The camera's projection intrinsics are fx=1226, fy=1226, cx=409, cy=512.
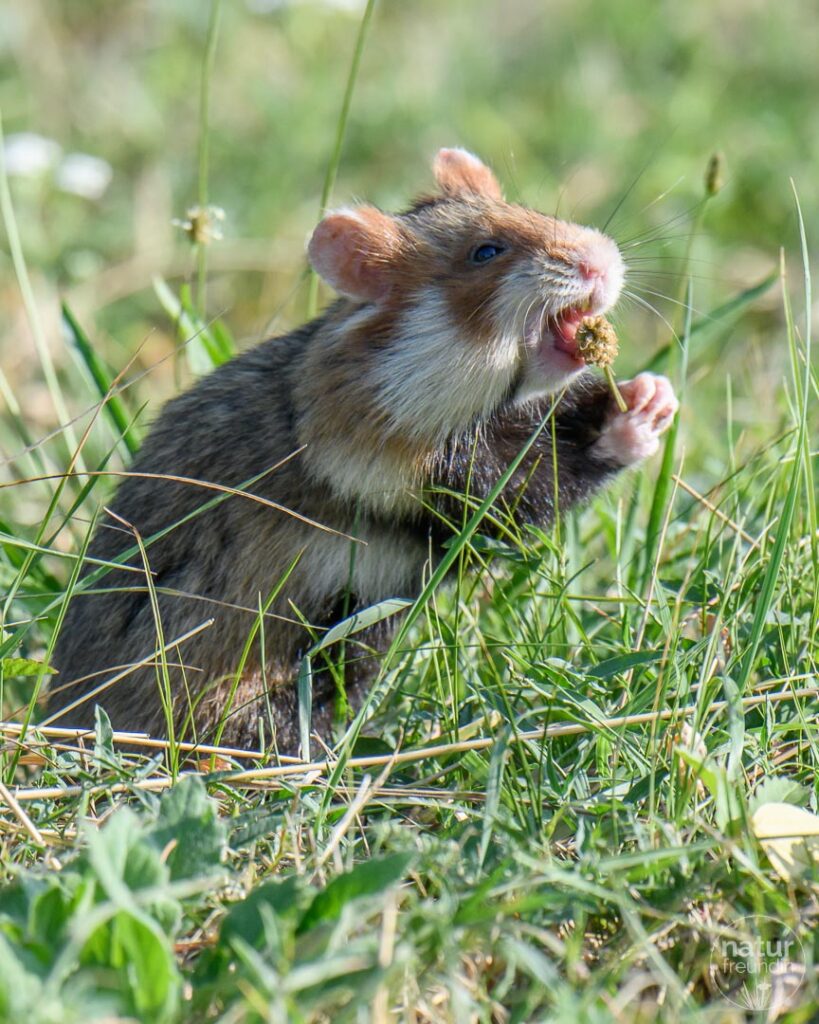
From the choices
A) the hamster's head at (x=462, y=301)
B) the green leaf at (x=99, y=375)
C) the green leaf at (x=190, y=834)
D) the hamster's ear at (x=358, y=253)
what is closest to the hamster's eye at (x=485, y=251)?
the hamster's head at (x=462, y=301)

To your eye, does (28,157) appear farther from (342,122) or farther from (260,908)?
(260,908)

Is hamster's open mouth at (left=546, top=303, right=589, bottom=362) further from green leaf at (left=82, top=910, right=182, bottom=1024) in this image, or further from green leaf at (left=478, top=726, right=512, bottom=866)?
green leaf at (left=82, top=910, right=182, bottom=1024)

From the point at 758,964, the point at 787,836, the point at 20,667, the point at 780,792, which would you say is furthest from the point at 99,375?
the point at 758,964

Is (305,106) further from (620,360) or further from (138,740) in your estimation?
(138,740)

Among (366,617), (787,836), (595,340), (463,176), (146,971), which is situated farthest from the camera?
(463,176)

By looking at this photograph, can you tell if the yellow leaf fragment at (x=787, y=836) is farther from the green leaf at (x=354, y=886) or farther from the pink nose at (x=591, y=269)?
the pink nose at (x=591, y=269)

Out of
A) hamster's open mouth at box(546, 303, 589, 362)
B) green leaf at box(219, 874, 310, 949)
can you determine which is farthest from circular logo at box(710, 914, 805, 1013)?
hamster's open mouth at box(546, 303, 589, 362)
